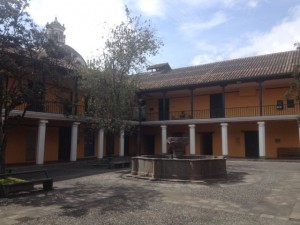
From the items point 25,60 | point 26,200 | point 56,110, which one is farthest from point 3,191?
point 56,110

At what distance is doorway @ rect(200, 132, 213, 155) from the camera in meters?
24.0

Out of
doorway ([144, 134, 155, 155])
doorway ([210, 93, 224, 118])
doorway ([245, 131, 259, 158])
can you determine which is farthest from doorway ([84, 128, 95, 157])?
doorway ([245, 131, 259, 158])

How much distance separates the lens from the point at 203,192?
27.9 ft

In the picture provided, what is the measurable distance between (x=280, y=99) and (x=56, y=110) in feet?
48.8

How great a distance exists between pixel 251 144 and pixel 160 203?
16.7 meters

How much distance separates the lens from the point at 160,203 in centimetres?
717

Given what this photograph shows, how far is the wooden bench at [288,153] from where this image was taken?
19609 millimetres

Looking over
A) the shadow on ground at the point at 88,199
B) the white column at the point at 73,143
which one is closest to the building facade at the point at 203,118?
the white column at the point at 73,143

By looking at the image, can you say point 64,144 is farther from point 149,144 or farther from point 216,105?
point 216,105

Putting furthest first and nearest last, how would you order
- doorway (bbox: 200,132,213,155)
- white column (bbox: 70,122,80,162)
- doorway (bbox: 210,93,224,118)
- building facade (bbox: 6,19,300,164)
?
doorway (bbox: 200,132,213,155) < doorway (bbox: 210,93,224,118) < white column (bbox: 70,122,80,162) < building facade (bbox: 6,19,300,164)

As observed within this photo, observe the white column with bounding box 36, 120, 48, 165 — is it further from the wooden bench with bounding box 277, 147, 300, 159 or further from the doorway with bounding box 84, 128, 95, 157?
the wooden bench with bounding box 277, 147, 300, 159

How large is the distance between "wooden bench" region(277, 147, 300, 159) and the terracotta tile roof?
5.13m

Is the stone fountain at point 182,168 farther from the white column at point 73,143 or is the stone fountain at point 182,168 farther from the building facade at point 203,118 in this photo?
the white column at point 73,143

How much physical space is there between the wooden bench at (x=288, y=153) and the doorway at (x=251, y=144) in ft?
6.10
